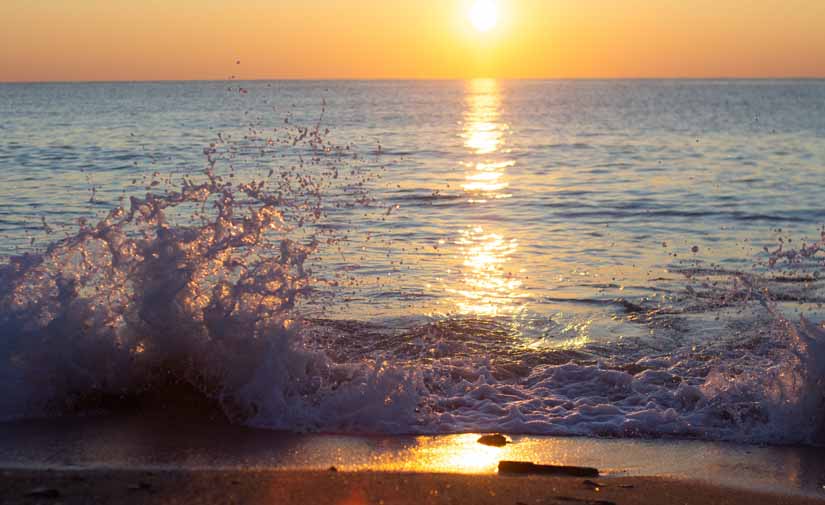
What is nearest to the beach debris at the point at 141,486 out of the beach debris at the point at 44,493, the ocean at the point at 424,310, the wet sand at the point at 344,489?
the wet sand at the point at 344,489

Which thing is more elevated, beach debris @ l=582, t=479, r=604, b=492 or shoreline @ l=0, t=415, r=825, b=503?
beach debris @ l=582, t=479, r=604, b=492

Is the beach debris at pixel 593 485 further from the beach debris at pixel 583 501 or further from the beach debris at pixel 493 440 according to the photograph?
the beach debris at pixel 493 440

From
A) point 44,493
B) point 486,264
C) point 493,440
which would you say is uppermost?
point 486,264

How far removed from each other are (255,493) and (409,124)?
46737mm

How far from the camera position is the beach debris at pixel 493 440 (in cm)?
609

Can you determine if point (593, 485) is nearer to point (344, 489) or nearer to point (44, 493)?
point (344, 489)

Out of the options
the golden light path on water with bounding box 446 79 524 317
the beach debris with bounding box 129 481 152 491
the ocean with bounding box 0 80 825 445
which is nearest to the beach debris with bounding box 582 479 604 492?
the ocean with bounding box 0 80 825 445

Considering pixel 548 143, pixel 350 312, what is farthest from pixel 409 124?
pixel 350 312

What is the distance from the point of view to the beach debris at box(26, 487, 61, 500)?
4699 mm

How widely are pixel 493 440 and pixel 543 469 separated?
75 cm

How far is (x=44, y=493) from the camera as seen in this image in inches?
186

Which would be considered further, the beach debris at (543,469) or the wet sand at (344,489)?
the beach debris at (543,469)

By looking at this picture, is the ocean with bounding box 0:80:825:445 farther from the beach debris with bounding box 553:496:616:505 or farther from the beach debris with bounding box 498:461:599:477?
the beach debris with bounding box 553:496:616:505

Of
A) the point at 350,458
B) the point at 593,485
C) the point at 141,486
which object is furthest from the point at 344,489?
the point at 593,485
